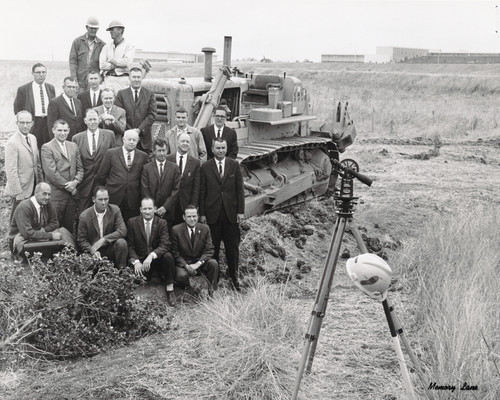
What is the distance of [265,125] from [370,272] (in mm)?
8911

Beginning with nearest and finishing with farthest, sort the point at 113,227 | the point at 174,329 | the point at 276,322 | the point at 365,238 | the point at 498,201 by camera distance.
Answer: the point at 276,322 → the point at 174,329 → the point at 113,227 → the point at 365,238 → the point at 498,201

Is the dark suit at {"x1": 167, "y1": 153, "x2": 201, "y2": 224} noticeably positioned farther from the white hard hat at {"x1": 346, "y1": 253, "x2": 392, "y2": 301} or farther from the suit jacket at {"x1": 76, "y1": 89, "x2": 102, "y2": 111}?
the white hard hat at {"x1": 346, "y1": 253, "x2": 392, "y2": 301}

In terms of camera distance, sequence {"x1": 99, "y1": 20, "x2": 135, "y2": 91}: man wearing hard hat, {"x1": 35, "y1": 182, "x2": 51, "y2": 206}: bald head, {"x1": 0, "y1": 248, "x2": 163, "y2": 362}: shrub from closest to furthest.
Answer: {"x1": 0, "y1": 248, "x2": 163, "y2": 362}: shrub < {"x1": 35, "y1": 182, "x2": 51, "y2": 206}: bald head < {"x1": 99, "y1": 20, "x2": 135, "y2": 91}: man wearing hard hat

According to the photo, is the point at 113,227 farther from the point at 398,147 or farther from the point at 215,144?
the point at 398,147

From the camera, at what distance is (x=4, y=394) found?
5.64 m

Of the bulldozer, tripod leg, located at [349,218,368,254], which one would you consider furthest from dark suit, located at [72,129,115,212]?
tripod leg, located at [349,218,368,254]

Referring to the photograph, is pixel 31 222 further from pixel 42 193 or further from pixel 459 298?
pixel 459 298

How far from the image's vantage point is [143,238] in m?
8.16

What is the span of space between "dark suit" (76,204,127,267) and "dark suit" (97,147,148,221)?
20.2 inches

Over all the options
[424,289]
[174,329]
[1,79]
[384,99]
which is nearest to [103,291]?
[174,329]

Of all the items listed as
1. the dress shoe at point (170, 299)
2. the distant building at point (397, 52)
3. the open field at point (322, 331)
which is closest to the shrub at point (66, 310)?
the open field at point (322, 331)

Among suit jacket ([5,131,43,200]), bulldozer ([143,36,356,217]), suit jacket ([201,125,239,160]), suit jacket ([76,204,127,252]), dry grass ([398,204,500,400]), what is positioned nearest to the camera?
dry grass ([398,204,500,400])

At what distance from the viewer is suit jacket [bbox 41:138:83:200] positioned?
8.48 metres

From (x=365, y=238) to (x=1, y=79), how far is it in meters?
30.2
